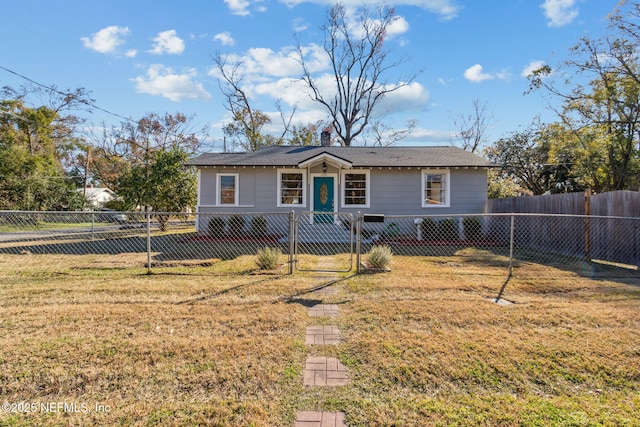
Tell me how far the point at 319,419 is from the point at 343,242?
374 inches

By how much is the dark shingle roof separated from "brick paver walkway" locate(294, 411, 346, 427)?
1074 centimetres

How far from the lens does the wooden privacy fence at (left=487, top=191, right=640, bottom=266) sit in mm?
8156

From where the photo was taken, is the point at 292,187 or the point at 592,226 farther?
the point at 292,187

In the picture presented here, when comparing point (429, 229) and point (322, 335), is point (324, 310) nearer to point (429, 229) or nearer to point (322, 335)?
point (322, 335)

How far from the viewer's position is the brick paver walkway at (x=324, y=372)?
2941 millimetres

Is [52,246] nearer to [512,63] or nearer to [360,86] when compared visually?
[512,63]

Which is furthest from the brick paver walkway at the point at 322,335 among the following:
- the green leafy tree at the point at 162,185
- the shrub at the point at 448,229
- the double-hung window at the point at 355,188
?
the green leafy tree at the point at 162,185

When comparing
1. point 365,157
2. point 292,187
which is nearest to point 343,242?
point 292,187

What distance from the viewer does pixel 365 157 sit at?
14312mm

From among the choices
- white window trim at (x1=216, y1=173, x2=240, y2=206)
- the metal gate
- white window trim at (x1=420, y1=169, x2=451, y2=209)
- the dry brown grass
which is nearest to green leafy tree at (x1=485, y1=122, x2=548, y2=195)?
white window trim at (x1=420, y1=169, x2=451, y2=209)

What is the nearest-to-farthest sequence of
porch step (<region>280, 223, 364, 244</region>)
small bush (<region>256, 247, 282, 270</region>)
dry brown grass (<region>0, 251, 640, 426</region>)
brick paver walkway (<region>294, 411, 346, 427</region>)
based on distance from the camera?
brick paver walkway (<region>294, 411, 346, 427</region>)
dry brown grass (<region>0, 251, 640, 426</region>)
small bush (<region>256, 247, 282, 270</region>)
porch step (<region>280, 223, 364, 244</region>)

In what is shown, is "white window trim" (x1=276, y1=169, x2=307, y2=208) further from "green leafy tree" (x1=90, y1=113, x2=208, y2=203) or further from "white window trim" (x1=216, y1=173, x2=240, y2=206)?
"green leafy tree" (x1=90, y1=113, x2=208, y2=203)

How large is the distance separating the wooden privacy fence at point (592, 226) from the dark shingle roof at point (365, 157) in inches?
120

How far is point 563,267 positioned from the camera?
7988mm
